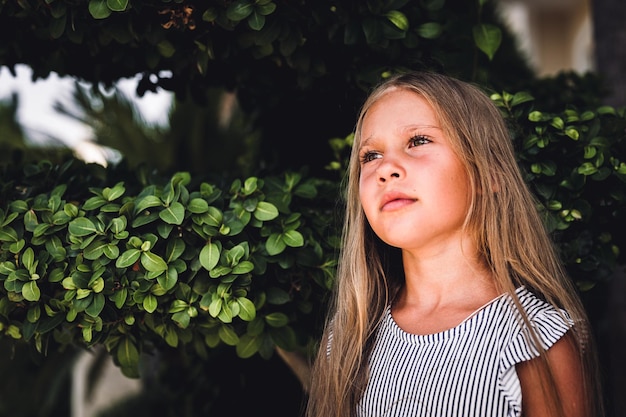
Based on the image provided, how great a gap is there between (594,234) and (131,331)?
58.9 inches

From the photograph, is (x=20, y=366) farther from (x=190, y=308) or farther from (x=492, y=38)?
(x=492, y=38)

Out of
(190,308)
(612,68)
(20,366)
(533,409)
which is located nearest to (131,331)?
(190,308)

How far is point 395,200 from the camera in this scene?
1.79 meters

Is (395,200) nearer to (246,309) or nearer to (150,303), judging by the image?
(246,309)

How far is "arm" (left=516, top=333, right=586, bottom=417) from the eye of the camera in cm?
157

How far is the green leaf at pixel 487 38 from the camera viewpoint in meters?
2.28

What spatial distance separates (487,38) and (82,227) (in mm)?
1442

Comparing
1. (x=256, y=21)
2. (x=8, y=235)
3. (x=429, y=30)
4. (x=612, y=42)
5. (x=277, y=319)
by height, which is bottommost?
(x=612, y=42)

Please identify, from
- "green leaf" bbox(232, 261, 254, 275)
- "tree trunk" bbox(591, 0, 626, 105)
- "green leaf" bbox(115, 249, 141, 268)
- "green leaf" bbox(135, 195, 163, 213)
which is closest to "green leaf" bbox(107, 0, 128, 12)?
"green leaf" bbox(135, 195, 163, 213)

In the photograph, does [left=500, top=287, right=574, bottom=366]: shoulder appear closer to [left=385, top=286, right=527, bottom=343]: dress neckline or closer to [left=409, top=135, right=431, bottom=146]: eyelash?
[left=385, top=286, right=527, bottom=343]: dress neckline

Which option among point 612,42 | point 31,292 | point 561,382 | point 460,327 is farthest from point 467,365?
point 612,42

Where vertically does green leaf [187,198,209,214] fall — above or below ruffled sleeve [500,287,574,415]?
above

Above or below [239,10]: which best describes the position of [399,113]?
below

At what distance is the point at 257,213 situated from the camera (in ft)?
6.55
